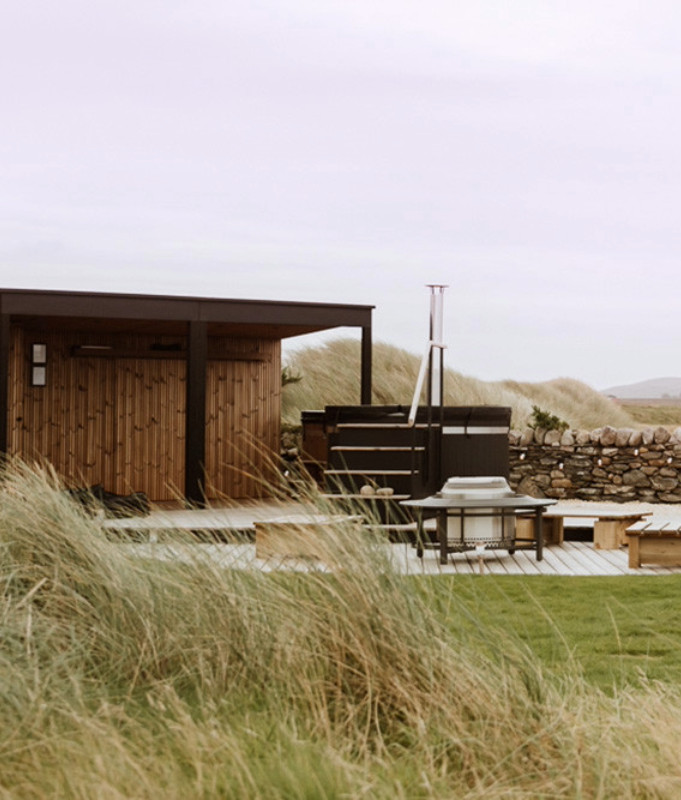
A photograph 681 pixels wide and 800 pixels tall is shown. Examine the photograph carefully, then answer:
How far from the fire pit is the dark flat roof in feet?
12.6

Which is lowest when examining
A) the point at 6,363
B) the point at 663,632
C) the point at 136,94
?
the point at 663,632

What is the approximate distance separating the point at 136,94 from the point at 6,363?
498 centimetres

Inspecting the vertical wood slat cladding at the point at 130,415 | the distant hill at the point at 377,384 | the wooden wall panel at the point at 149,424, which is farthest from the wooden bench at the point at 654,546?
the distant hill at the point at 377,384

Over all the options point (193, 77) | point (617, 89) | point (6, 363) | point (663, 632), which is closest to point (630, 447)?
point (617, 89)

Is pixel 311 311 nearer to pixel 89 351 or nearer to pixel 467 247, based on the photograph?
pixel 89 351

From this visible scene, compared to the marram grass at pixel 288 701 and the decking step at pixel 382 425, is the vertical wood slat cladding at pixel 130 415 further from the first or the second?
the marram grass at pixel 288 701

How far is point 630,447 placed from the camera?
1681cm

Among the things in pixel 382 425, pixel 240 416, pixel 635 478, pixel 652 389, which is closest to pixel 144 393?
pixel 240 416

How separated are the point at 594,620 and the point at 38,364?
341 inches

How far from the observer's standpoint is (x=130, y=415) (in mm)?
14789

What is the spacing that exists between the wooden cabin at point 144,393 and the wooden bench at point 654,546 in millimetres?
4601

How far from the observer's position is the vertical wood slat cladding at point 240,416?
49.9ft

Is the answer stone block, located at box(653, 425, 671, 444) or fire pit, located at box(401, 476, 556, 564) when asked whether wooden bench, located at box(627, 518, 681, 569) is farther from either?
stone block, located at box(653, 425, 671, 444)

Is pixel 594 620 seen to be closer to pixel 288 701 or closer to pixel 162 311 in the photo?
pixel 288 701
